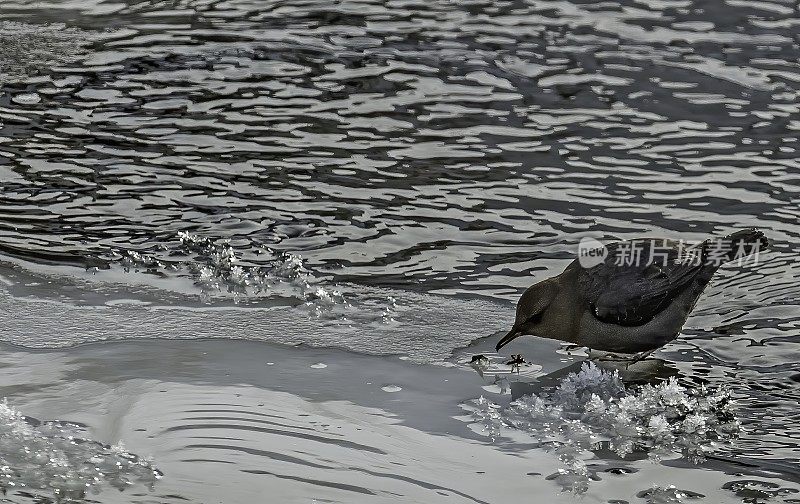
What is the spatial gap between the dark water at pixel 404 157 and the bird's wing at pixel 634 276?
0.31 meters

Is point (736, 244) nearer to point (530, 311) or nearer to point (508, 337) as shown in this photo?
point (530, 311)

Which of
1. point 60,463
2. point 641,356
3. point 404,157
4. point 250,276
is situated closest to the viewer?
point 60,463

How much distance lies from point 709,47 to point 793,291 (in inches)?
164

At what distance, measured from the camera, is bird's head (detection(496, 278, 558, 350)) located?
5918mm

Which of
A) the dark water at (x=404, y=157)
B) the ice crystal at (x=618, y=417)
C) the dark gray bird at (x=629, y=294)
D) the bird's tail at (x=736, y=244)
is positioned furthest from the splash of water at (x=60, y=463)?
the bird's tail at (x=736, y=244)

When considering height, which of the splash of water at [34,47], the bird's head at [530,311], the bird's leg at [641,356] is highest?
the splash of water at [34,47]

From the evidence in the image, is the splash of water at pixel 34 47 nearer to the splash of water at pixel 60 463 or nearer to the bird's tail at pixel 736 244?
the splash of water at pixel 60 463

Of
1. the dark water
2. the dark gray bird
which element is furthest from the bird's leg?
the dark water

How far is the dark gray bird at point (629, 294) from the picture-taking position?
6012 mm

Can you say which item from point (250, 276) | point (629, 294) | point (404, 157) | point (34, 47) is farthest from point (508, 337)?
point (34, 47)

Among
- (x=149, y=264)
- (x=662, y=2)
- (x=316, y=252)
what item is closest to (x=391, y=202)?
(x=316, y=252)

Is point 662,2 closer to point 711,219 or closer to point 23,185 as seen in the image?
point 711,219

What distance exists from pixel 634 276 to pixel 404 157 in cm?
247

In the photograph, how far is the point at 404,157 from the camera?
27.3 ft
